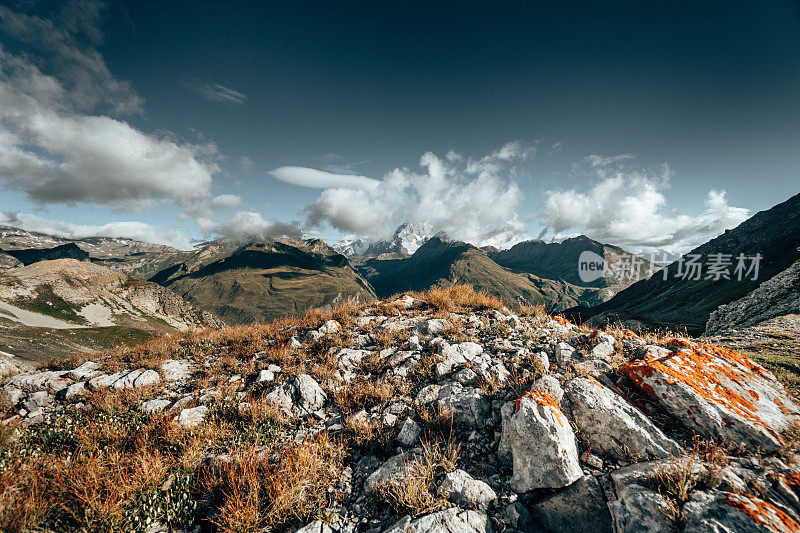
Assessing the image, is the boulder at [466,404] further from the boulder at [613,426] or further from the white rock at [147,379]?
the white rock at [147,379]

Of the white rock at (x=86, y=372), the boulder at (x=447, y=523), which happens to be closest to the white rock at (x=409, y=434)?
the boulder at (x=447, y=523)

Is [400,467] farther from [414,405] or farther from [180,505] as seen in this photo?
[180,505]

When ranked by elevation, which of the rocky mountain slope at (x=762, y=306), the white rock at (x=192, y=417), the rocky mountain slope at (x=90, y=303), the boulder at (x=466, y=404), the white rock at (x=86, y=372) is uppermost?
the rocky mountain slope at (x=90, y=303)

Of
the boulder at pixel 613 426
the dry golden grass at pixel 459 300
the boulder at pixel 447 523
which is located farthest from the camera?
the dry golden grass at pixel 459 300

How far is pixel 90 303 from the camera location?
149750 millimetres

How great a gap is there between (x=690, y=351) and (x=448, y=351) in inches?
209

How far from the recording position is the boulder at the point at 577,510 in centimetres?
364

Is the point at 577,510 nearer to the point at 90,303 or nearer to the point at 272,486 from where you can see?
the point at 272,486

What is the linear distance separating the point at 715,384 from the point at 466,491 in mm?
5128

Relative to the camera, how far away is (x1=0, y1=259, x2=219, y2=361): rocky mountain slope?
396 feet

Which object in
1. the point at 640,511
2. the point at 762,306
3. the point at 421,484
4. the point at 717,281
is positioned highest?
the point at 421,484

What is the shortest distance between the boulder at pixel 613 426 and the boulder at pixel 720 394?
0.78 metres

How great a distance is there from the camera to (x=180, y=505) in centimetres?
404

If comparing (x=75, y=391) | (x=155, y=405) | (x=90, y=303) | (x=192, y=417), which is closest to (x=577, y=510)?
(x=192, y=417)
